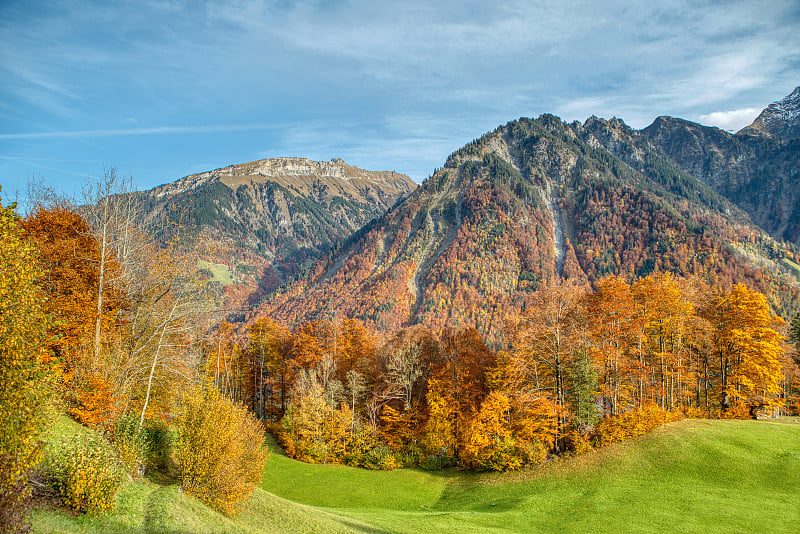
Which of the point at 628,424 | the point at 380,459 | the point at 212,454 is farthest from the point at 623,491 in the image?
the point at 212,454

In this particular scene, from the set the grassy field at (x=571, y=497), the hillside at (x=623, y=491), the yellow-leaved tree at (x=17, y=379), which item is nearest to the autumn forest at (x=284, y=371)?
the yellow-leaved tree at (x=17, y=379)

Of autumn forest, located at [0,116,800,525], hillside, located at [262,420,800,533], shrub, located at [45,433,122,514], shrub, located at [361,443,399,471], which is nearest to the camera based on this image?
shrub, located at [45,433,122,514]

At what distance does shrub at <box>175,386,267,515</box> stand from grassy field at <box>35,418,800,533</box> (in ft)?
4.20

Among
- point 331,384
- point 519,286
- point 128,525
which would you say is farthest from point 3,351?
point 519,286

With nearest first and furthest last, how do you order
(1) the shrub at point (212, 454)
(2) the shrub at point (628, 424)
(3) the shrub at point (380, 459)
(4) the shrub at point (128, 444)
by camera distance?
1. (4) the shrub at point (128, 444)
2. (1) the shrub at point (212, 454)
3. (2) the shrub at point (628, 424)
4. (3) the shrub at point (380, 459)

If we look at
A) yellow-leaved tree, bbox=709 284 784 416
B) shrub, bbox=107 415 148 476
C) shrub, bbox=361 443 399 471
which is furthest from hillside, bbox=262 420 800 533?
shrub, bbox=107 415 148 476

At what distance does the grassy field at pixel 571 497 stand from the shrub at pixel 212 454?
1.28m

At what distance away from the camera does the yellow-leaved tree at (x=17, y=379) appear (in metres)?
9.89

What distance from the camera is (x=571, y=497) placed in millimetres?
27719

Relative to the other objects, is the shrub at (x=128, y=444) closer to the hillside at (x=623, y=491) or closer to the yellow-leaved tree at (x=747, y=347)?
the hillside at (x=623, y=491)

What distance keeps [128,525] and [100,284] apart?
1557 centimetres

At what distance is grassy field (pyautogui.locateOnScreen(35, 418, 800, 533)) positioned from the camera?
60.6ft

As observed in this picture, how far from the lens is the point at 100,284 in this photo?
24531 millimetres

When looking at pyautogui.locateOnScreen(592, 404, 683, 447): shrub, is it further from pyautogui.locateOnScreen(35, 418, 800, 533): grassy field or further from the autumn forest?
pyautogui.locateOnScreen(35, 418, 800, 533): grassy field
